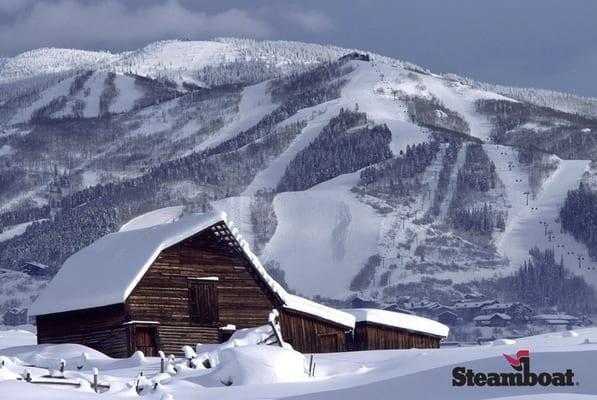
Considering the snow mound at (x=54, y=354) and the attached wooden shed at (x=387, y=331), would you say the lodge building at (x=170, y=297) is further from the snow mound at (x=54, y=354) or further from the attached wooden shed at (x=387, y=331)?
the snow mound at (x=54, y=354)

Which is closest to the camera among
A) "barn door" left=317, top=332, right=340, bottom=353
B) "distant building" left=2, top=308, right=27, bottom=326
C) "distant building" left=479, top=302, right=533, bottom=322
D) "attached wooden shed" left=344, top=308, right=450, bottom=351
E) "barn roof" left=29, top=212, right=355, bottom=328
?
"barn roof" left=29, top=212, right=355, bottom=328

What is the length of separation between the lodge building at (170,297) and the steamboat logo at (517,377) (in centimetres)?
2166

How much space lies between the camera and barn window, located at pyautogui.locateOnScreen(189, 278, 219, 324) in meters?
51.4

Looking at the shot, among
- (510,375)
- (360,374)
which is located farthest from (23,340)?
(510,375)

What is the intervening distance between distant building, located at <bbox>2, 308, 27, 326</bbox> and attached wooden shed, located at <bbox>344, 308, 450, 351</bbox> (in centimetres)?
12746

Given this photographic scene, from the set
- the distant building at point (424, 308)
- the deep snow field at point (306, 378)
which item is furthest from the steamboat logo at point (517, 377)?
the distant building at point (424, 308)

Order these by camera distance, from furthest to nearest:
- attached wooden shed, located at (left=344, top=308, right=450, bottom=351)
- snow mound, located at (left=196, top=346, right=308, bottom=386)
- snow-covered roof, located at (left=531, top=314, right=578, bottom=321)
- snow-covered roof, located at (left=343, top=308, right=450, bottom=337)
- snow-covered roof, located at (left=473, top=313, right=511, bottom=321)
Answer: snow-covered roof, located at (left=531, top=314, right=578, bottom=321)
snow-covered roof, located at (left=473, top=313, right=511, bottom=321)
snow-covered roof, located at (left=343, top=308, right=450, bottom=337)
attached wooden shed, located at (left=344, top=308, right=450, bottom=351)
snow mound, located at (left=196, top=346, right=308, bottom=386)

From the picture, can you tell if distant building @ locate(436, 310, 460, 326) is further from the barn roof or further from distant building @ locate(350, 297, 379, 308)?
the barn roof

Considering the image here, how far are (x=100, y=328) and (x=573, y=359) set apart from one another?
24.7 meters

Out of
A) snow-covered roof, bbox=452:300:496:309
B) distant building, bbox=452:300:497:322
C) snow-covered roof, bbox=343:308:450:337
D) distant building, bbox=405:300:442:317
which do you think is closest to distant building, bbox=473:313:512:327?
distant building, bbox=452:300:497:322

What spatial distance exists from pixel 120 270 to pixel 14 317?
138m

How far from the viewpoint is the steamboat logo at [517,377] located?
27906mm

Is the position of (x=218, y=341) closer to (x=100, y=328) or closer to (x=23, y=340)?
(x=100, y=328)

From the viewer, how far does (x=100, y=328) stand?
164 feet
